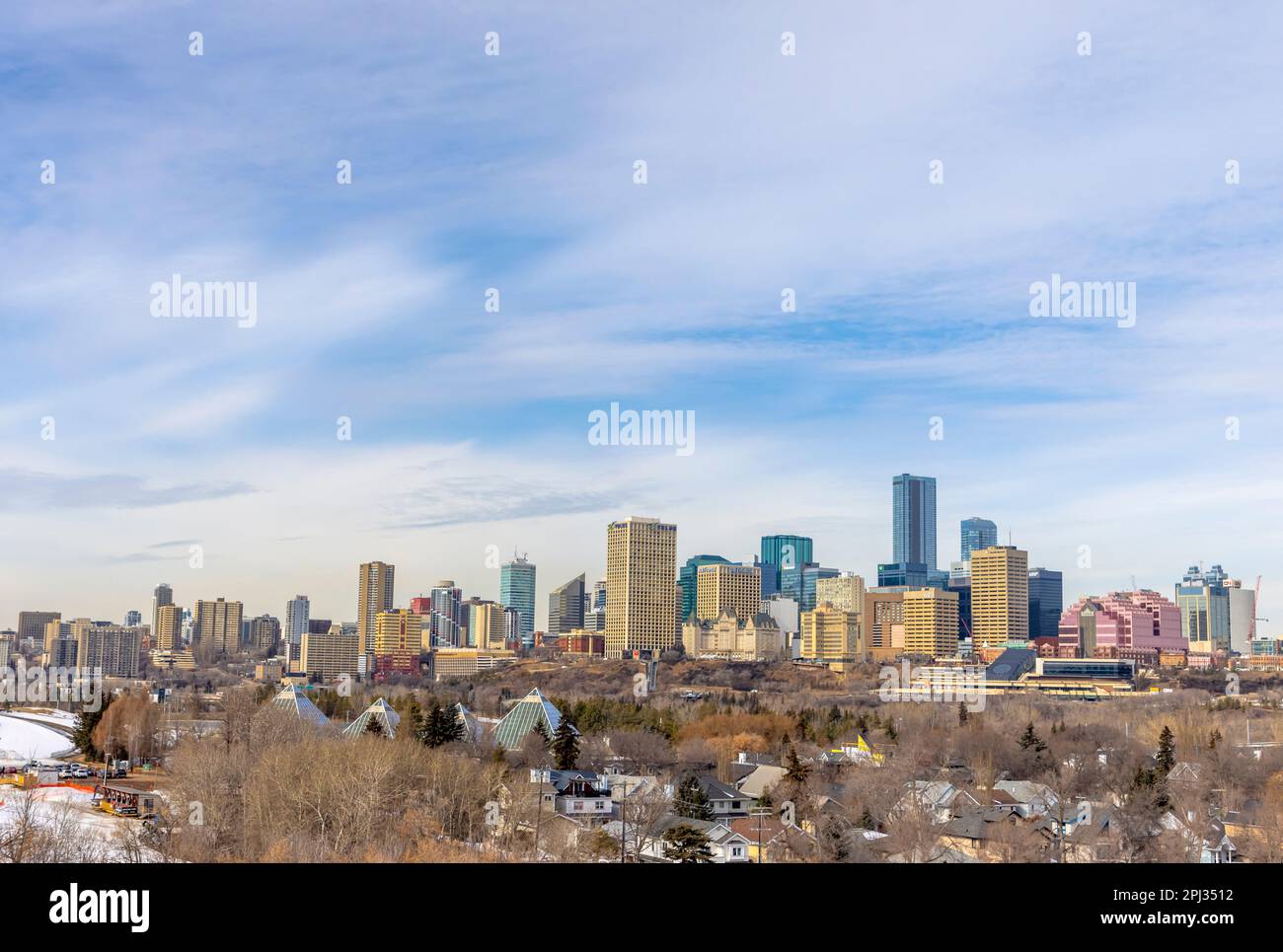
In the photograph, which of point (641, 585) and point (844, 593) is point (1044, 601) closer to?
point (844, 593)

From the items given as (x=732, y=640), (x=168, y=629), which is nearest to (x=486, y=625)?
(x=732, y=640)

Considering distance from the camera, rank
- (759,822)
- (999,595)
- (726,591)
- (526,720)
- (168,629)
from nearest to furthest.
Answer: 1. (759,822)
2. (526,720)
3. (999,595)
4. (168,629)
5. (726,591)

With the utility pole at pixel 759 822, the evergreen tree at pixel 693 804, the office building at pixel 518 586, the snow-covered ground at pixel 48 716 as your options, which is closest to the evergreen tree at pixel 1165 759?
the utility pole at pixel 759 822

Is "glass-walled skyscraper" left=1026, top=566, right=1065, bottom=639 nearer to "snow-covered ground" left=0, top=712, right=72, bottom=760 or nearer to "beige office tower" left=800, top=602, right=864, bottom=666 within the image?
"beige office tower" left=800, top=602, right=864, bottom=666

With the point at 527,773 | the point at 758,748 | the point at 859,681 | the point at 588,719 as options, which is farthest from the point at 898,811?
the point at 859,681

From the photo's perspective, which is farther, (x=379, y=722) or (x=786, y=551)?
(x=786, y=551)

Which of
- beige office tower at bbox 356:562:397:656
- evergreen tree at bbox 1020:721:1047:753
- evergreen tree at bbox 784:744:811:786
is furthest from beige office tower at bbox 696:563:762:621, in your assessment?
evergreen tree at bbox 784:744:811:786

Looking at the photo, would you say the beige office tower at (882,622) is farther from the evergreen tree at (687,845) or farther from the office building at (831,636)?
the evergreen tree at (687,845)
